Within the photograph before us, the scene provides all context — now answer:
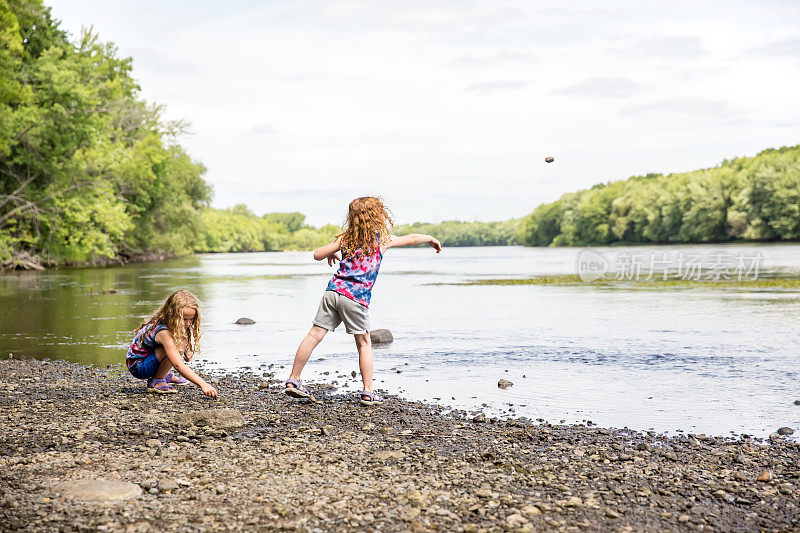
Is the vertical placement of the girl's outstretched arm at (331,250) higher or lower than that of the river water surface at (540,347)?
higher

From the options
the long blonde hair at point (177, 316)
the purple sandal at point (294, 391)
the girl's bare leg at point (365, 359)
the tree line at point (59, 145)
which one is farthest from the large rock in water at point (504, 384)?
the tree line at point (59, 145)

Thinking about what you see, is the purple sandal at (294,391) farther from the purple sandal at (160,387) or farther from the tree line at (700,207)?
the tree line at (700,207)

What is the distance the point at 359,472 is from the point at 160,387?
13.2 feet

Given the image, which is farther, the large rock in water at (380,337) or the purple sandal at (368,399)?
the large rock in water at (380,337)

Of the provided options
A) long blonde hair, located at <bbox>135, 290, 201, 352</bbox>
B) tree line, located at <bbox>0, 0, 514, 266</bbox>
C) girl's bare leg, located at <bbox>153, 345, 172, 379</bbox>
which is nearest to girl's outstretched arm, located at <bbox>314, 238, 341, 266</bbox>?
long blonde hair, located at <bbox>135, 290, 201, 352</bbox>

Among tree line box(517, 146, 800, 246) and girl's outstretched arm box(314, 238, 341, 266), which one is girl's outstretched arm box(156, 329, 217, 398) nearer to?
girl's outstretched arm box(314, 238, 341, 266)

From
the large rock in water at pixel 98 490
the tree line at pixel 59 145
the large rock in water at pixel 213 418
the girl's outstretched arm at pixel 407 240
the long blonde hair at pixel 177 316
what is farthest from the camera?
the tree line at pixel 59 145

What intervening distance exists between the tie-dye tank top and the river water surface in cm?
163

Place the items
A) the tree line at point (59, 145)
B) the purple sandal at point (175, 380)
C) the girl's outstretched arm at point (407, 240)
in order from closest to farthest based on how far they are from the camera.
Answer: the girl's outstretched arm at point (407, 240), the purple sandal at point (175, 380), the tree line at point (59, 145)

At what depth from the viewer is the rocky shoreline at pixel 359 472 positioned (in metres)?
4.89

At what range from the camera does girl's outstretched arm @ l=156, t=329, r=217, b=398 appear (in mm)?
8367

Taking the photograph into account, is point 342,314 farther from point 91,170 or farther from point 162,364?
point 91,170

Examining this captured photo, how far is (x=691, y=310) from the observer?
20.9 meters

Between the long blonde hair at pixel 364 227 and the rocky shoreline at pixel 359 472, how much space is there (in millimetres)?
1823
